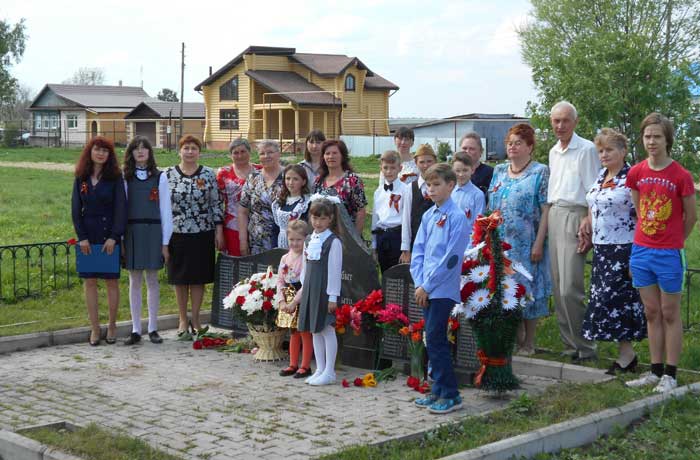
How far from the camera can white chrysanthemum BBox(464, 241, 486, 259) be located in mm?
7451

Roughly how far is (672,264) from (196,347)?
15.1ft

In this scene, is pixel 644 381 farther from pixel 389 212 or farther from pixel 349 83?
pixel 349 83

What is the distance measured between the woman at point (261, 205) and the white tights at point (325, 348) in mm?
1808

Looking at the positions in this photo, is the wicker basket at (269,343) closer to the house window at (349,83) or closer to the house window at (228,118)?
the house window at (349,83)

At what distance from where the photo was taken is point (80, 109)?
249ft

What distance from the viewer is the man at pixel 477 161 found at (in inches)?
344

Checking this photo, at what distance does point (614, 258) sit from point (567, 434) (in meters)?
2.04

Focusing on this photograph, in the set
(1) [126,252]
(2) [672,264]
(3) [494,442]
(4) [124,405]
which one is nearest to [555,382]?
(2) [672,264]

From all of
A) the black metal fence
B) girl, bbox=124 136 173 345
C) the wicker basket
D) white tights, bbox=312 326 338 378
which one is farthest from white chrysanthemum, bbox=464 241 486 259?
the black metal fence

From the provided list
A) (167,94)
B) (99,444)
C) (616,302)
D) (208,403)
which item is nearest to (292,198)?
(208,403)

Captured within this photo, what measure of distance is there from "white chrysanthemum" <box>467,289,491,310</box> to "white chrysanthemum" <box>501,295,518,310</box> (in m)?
0.13

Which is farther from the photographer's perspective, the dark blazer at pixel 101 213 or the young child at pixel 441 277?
the dark blazer at pixel 101 213

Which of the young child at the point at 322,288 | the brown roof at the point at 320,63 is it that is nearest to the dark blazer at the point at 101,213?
the young child at the point at 322,288

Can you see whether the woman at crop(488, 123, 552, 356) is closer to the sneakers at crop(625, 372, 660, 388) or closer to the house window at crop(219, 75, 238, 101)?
the sneakers at crop(625, 372, 660, 388)
